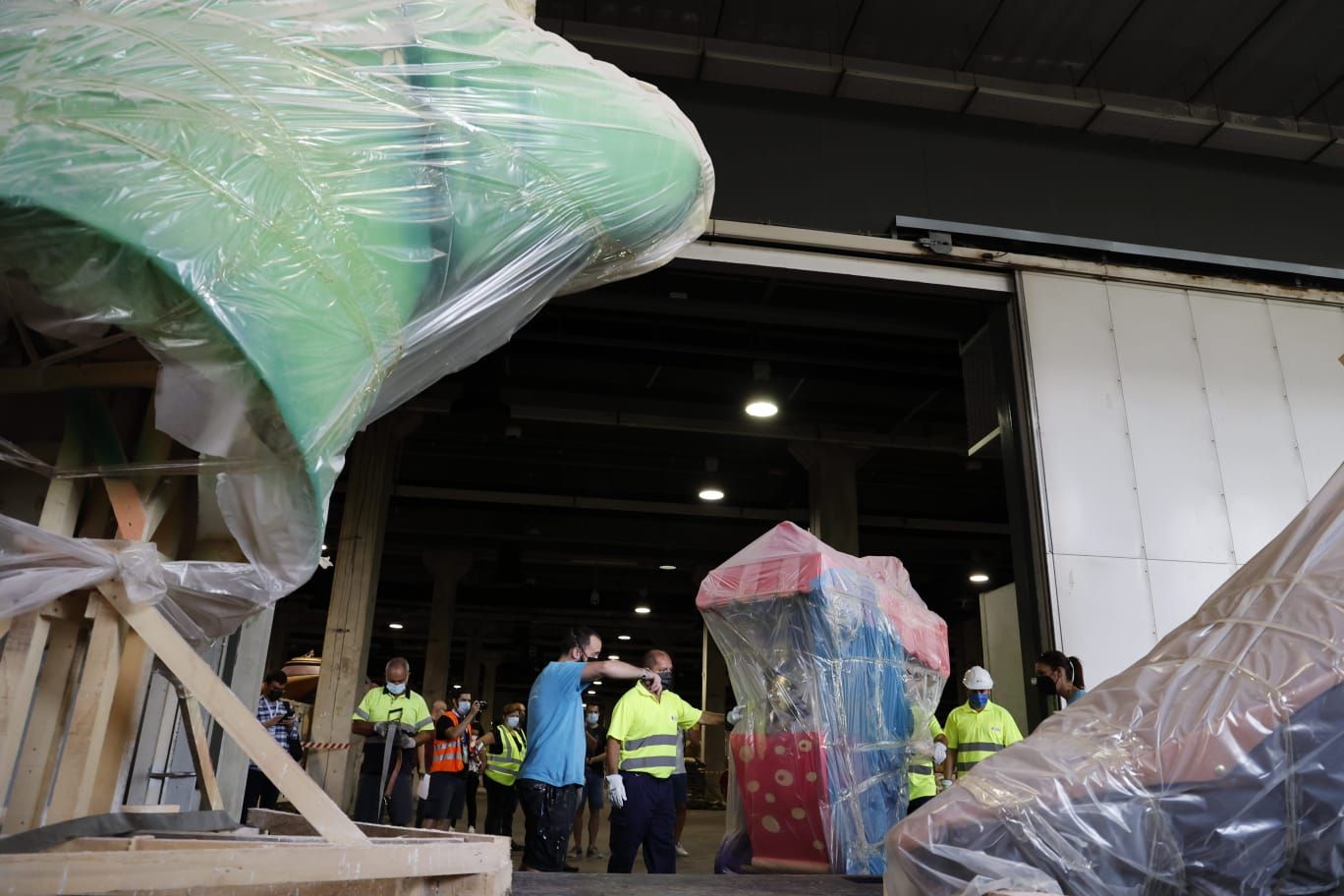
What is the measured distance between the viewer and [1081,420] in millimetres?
6867

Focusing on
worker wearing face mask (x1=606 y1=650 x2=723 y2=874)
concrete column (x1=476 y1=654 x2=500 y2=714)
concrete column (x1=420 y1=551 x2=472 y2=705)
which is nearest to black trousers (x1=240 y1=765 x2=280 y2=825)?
worker wearing face mask (x1=606 y1=650 x2=723 y2=874)

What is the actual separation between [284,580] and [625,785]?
4.16 meters

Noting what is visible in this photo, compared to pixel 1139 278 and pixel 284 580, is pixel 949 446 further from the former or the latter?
pixel 284 580

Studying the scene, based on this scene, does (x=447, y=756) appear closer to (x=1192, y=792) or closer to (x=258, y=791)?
(x=258, y=791)

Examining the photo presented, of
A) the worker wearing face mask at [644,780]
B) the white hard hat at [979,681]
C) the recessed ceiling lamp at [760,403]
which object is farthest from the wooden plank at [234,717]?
the recessed ceiling lamp at [760,403]

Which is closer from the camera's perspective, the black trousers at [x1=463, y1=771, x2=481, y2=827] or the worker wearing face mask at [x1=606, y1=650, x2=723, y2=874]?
the worker wearing face mask at [x1=606, y1=650, x2=723, y2=874]

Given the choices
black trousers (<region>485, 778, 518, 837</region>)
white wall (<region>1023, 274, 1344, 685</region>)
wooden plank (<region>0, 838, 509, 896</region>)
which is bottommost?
black trousers (<region>485, 778, 518, 837</region>)

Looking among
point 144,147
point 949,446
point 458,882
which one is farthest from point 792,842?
point 949,446

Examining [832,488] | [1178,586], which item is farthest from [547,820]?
[832,488]

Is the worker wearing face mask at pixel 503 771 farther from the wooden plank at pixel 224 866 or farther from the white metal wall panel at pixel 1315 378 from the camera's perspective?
the wooden plank at pixel 224 866

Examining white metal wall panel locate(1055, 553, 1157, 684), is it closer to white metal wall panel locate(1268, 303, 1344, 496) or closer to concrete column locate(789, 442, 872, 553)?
white metal wall panel locate(1268, 303, 1344, 496)

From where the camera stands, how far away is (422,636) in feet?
107

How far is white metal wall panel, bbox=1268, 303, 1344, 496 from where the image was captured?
7133 mm

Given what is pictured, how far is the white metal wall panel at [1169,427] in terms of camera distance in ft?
22.1
